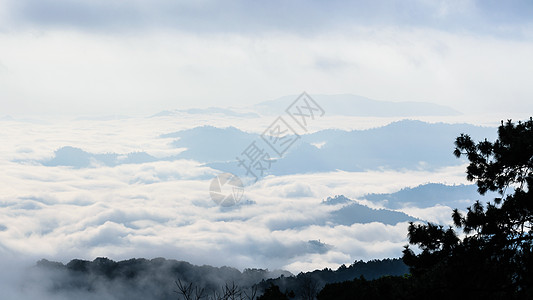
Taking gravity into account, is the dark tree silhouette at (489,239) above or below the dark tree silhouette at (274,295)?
above

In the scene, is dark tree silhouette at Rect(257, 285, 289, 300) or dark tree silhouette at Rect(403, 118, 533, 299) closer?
dark tree silhouette at Rect(403, 118, 533, 299)

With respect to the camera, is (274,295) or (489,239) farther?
(274,295)

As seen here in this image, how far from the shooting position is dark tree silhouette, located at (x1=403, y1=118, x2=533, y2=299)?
40.5 ft

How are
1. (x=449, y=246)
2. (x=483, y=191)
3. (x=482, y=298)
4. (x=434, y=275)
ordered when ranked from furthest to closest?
(x=483, y=191)
(x=449, y=246)
(x=434, y=275)
(x=482, y=298)

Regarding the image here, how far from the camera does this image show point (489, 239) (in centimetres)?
1565

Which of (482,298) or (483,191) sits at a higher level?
(483,191)

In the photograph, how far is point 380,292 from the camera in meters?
14.6

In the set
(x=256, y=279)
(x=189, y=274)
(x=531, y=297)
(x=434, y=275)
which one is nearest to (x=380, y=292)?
(x=434, y=275)

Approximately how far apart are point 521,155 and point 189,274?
618 feet

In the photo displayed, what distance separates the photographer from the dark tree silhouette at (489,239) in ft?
40.5

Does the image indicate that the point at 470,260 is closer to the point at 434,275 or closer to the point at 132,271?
the point at 434,275

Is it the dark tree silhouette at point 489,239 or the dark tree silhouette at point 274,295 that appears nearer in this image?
the dark tree silhouette at point 489,239

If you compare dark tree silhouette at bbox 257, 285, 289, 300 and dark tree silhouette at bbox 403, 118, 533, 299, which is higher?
dark tree silhouette at bbox 403, 118, 533, 299

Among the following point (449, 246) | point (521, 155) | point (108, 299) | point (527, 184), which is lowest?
point (108, 299)
